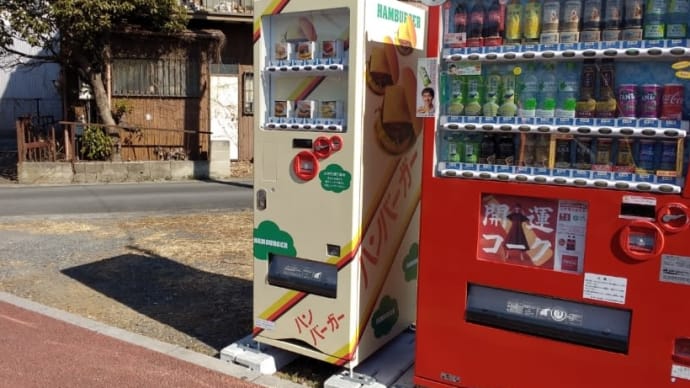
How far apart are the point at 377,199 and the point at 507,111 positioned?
1100mm

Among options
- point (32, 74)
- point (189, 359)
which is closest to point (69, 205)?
point (189, 359)

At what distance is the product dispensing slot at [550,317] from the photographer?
322 cm

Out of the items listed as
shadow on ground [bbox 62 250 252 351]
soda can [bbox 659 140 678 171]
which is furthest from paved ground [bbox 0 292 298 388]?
soda can [bbox 659 140 678 171]

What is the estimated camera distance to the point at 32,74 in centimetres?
2739

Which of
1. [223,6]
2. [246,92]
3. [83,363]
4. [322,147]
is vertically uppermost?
[223,6]

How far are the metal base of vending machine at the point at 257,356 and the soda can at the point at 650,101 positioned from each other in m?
2.90

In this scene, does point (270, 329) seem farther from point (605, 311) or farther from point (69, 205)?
point (69, 205)

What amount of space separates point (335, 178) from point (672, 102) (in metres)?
1.98

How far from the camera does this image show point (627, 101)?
3.14 meters

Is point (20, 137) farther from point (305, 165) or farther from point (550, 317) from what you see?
point (550, 317)

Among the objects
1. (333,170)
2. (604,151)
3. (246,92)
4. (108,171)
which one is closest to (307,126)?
(333,170)

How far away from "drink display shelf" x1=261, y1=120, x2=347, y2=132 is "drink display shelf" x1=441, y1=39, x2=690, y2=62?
2.74ft

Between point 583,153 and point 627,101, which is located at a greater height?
point 627,101

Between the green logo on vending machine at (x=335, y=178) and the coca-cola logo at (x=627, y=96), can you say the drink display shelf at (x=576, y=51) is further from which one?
the green logo on vending machine at (x=335, y=178)
